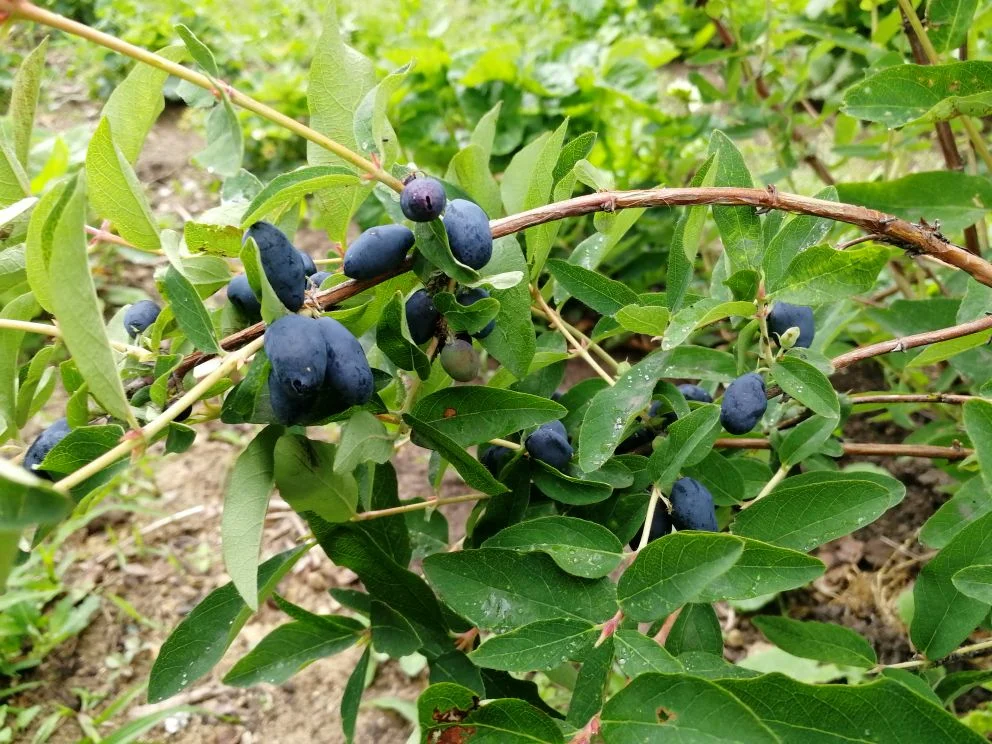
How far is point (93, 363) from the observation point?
52cm

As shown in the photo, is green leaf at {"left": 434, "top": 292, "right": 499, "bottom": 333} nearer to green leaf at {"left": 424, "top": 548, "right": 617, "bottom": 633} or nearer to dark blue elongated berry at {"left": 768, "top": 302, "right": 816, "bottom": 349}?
green leaf at {"left": 424, "top": 548, "right": 617, "bottom": 633}

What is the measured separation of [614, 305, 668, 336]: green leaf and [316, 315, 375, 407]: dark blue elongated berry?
248 millimetres

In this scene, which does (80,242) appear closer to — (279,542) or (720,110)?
(279,542)

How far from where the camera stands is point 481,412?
713 mm

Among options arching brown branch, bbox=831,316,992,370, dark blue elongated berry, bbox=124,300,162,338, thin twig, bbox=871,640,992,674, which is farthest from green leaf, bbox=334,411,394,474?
thin twig, bbox=871,640,992,674

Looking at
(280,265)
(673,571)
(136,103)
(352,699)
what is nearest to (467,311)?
(280,265)

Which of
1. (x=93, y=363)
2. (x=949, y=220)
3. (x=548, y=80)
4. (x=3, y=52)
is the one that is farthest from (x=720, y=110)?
(x=3, y=52)

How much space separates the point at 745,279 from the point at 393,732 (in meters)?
1.33

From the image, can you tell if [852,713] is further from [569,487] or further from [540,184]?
[540,184]

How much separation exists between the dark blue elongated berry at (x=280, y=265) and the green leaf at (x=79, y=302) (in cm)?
11

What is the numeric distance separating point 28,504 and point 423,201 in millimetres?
328

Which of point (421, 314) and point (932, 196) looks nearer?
point (421, 314)

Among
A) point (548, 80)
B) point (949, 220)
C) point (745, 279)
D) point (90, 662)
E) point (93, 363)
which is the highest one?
point (93, 363)

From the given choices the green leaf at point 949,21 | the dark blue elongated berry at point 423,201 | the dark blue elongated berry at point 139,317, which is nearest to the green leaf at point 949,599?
the dark blue elongated berry at point 423,201
